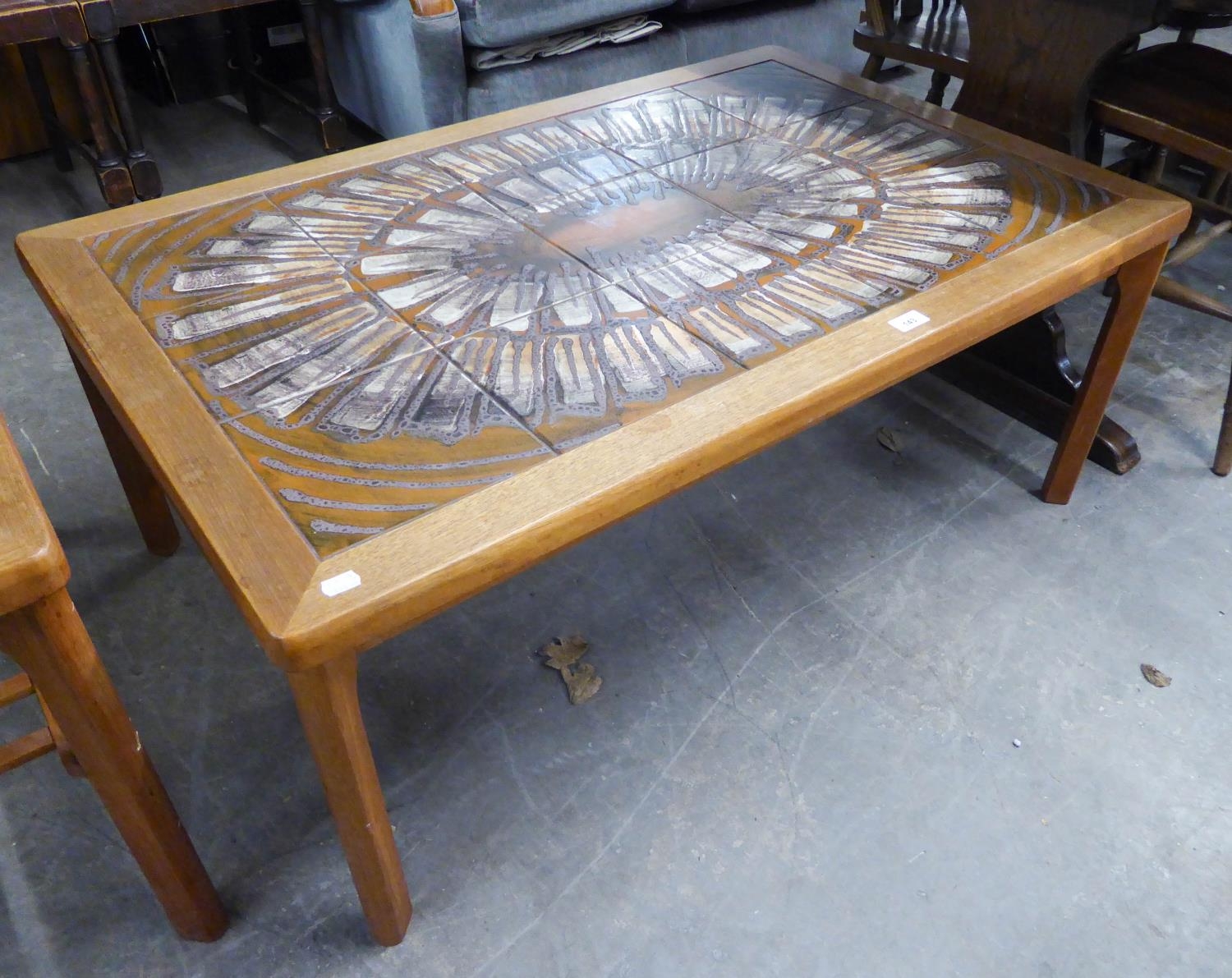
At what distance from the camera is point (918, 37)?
204cm

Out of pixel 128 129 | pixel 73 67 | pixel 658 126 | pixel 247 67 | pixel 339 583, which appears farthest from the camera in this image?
pixel 247 67

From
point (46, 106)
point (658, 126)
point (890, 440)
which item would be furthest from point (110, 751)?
point (46, 106)

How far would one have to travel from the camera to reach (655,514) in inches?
67.3

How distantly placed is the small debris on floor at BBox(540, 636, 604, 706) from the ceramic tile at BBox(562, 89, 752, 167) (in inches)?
30.2

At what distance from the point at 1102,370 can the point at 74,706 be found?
1494 mm

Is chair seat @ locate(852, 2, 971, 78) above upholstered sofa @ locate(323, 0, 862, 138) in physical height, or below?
above

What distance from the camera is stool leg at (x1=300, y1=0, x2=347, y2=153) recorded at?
2.54 metres

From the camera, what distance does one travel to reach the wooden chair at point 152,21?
7.16 feet

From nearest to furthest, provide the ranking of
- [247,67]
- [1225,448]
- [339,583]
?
[339,583] < [1225,448] < [247,67]

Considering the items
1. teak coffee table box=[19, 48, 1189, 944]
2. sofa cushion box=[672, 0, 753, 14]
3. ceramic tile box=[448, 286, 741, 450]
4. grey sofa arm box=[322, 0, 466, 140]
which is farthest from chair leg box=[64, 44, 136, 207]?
ceramic tile box=[448, 286, 741, 450]

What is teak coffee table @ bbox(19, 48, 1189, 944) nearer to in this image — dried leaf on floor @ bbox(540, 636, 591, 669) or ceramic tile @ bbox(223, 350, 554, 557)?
ceramic tile @ bbox(223, 350, 554, 557)

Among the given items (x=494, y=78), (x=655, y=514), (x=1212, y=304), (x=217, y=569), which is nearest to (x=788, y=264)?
(x=655, y=514)

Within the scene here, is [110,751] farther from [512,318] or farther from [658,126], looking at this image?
[658,126]

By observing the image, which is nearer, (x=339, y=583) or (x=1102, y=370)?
(x=339, y=583)
